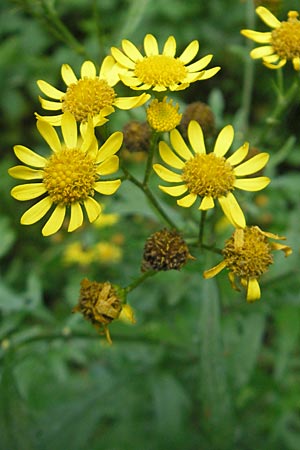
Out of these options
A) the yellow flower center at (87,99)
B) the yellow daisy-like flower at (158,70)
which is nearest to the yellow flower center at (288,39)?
the yellow daisy-like flower at (158,70)

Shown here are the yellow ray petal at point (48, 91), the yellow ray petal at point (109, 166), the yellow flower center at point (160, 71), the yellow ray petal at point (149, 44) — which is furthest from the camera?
the yellow ray petal at point (149, 44)

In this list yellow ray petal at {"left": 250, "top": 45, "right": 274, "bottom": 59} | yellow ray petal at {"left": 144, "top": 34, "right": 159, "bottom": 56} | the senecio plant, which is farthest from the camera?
yellow ray petal at {"left": 250, "top": 45, "right": 274, "bottom": 59}

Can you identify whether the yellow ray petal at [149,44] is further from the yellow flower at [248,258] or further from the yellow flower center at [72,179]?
the yellow flower at [248,258]

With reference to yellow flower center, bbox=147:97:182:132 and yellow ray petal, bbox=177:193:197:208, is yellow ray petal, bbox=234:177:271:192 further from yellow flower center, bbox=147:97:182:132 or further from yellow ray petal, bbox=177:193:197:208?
yellow flower center, bbox=147:97:182:132

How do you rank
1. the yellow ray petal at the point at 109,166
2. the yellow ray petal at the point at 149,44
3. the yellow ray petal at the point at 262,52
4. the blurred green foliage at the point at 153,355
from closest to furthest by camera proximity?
1. the yellow ray petal at the point at 109,166
2. the yellow ray petal at the point at 149,44
3. the yellow ray petal at the point at 262,52
4. the blurred green foliage at the point at 153,355

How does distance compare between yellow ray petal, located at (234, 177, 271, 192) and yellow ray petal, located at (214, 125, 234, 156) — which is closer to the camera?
yellow ray petal, located at (234, 177, 271, 192)

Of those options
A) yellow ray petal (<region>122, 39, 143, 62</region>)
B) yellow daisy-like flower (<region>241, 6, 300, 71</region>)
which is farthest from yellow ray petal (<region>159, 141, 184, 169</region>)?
yellow daisy-like flower (<region>241, 6, 300, 71</region>)

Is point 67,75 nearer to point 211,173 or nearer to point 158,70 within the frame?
point 158,70
